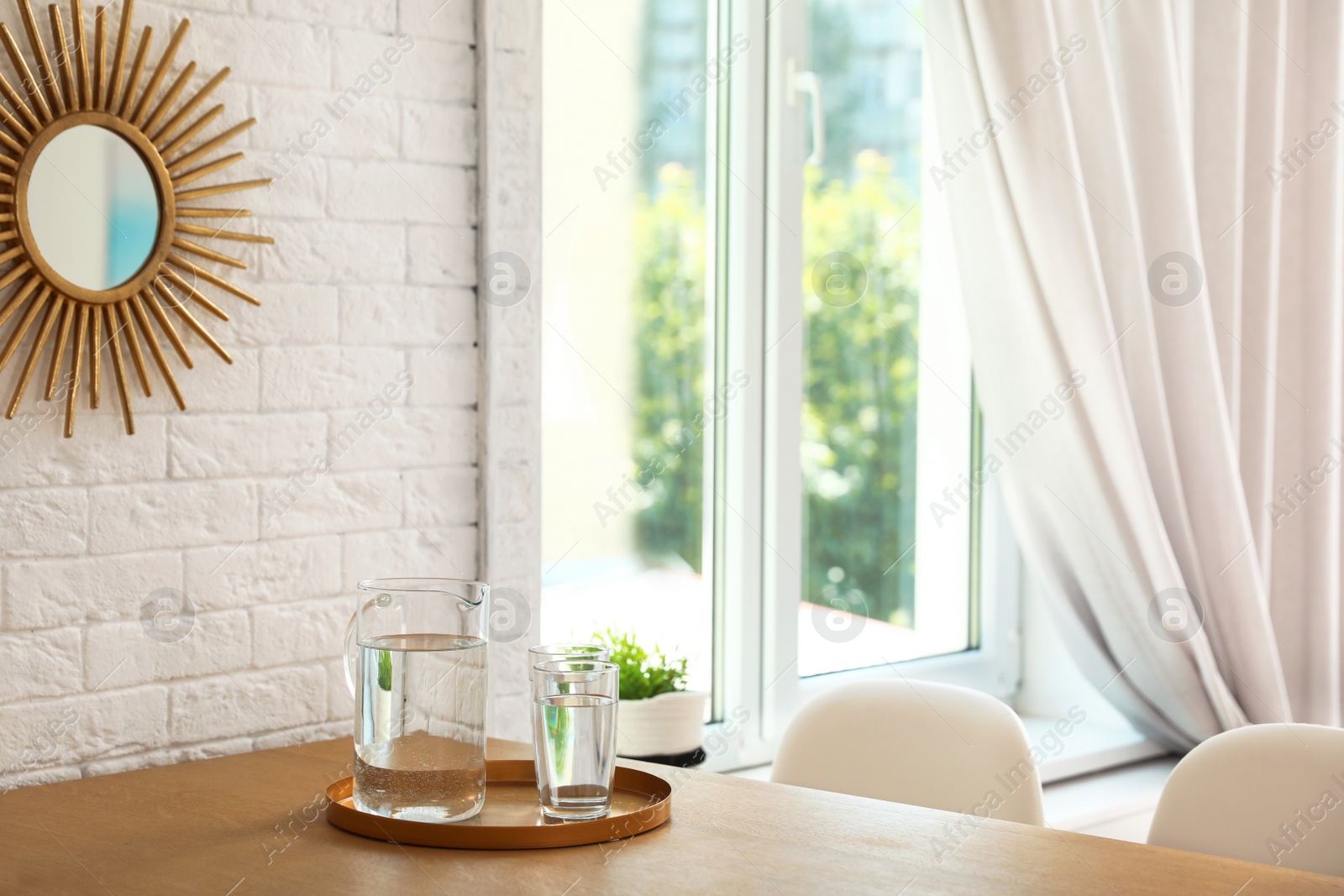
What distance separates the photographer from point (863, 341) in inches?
92.0

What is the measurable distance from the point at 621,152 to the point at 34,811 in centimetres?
124

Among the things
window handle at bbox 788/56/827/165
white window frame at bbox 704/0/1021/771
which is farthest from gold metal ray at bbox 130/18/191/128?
window handle at bbox 788/56/827/165

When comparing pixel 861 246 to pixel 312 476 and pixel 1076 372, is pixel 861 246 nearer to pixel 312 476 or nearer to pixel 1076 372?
pixel 1076 372

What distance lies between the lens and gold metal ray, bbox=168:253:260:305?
1.39 metres

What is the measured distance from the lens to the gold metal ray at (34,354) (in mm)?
1271

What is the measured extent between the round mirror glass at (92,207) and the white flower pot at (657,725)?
0.89m

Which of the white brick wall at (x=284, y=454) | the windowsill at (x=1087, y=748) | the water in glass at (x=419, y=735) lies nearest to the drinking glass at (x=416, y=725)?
the water in glass at (x=419, y=735)

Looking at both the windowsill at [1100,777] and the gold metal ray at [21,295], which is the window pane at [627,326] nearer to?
the windowsill at [1100,777]

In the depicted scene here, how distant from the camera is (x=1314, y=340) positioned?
2.29m

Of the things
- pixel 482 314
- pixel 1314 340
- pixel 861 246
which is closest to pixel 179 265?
pixel 482 314

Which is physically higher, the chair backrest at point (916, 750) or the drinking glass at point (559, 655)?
the drinking glass at point (559, 655)

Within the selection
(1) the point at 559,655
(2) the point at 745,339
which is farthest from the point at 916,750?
(2) the point at 745,339

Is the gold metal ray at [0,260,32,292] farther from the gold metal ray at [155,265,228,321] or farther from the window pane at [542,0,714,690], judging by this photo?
the window pane at [542,0,714,690]

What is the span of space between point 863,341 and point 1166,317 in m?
0.53
